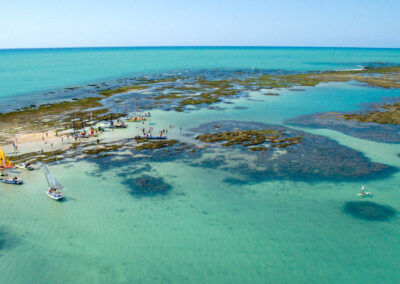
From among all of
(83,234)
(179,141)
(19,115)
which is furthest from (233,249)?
(19,115)

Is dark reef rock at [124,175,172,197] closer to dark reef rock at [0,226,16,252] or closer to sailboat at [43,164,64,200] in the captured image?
sailboat at [43,164,64,200]

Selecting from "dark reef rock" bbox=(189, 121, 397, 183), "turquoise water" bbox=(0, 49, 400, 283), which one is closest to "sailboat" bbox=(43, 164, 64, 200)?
"turquoise water" bbox=(0, 49, 400, 283)

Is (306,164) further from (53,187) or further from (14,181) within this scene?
(14,181)

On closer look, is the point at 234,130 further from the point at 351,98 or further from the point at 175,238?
the point at 351,98

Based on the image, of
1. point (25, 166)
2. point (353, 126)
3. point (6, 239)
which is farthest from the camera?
point (353, 126)

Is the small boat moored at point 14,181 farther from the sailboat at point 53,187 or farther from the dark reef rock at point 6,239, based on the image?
the dark reef rock at point 6,239

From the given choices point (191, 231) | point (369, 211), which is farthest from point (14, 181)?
point (369, 211)
